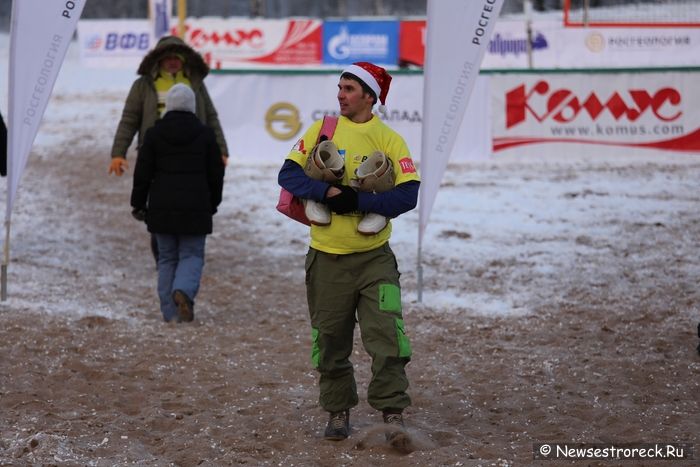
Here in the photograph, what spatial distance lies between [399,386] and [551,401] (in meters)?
1.31

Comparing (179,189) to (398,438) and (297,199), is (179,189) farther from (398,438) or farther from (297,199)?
(398,438)

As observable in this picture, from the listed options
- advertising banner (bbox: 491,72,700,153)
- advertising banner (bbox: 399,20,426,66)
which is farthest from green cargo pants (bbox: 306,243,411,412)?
advertising banner (bbox: 399,20,426,66)

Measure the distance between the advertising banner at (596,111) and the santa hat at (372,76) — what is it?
9988 mm

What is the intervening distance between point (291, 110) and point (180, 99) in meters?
7.80

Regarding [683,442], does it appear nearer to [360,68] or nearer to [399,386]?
[399,386]

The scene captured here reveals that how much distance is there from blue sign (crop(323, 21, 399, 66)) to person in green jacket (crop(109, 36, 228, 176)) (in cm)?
1999

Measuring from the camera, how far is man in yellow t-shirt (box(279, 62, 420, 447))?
498 centimetres

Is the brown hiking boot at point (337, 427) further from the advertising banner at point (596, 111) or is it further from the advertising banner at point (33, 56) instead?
the advertising banner at point (596, 111)

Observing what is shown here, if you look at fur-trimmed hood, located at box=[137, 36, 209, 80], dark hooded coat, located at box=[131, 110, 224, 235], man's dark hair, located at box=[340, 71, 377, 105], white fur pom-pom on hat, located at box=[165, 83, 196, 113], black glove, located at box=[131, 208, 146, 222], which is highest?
fur-trimmed hood, located at box=[137, 36, 209, 80]

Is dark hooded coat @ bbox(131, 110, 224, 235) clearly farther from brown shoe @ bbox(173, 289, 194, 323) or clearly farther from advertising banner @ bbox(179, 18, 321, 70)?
advertising banner @ bbox(179, 18, 321, 70)

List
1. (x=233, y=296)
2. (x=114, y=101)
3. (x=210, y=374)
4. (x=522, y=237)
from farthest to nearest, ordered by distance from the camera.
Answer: (x=114, y=101)
(x=522, y=237)
(x=233, y=296)
(x=210, y=374)

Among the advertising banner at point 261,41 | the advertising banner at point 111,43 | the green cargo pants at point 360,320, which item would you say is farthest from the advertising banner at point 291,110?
the advertising banner at point 111,43

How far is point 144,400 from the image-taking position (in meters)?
5.98

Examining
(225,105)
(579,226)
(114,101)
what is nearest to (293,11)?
(114,101)
